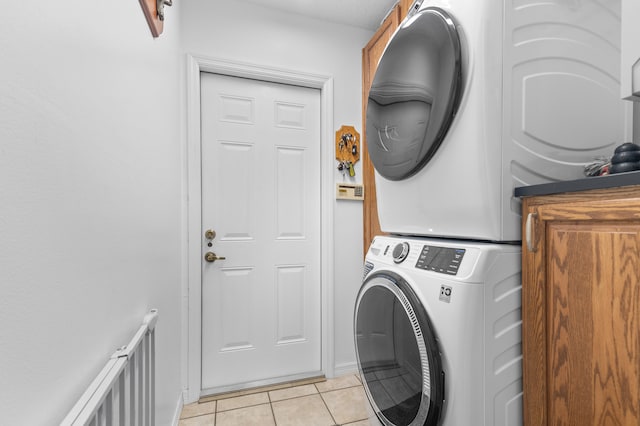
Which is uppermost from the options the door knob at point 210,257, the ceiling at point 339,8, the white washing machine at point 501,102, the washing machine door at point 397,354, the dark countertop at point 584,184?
the ceiling at point 339,8

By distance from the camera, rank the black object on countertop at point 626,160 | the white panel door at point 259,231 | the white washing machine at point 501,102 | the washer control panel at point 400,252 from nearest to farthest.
Answer: the black object on countertop at point 626,160 → the white washing machine at point 501,102 → the washer control panel at point 400,252 → the white panel door at point 259,231

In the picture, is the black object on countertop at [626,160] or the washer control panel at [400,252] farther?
the washer control panel at [400,252]

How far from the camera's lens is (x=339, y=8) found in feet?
6.57

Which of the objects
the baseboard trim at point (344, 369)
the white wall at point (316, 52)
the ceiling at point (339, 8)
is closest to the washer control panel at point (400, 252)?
the white wall at point (316, 52)

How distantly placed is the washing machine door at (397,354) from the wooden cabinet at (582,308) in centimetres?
27

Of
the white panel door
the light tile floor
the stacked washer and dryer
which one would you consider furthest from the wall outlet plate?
the light tile floor

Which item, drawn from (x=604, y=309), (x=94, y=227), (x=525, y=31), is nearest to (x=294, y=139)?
(x=525, y=31)

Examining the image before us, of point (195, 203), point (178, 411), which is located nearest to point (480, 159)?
point (195, 203)

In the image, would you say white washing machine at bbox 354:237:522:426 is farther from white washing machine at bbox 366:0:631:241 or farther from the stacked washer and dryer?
white washing machine at bbox 366:0:631:241

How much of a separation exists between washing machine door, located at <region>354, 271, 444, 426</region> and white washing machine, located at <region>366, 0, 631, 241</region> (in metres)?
0.29

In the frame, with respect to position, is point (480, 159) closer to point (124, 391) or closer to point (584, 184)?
→ point (584, 184)

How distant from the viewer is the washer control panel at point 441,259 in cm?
89

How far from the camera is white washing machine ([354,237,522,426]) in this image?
0.82m

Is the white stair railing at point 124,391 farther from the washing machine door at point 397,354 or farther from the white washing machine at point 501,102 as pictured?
the white washing machine at point 501,102
